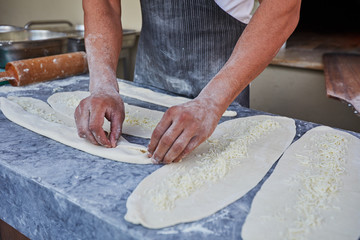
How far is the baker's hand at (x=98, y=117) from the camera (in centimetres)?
108

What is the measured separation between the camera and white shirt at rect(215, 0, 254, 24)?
5.08ft

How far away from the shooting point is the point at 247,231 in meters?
0.73

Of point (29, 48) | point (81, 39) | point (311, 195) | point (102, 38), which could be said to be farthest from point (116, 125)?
point (81, 39)

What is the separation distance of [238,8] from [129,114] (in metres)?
0.75

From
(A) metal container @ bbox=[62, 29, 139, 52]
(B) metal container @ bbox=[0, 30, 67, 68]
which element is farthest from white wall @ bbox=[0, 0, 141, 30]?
(B) metal container @ bbox=[0, 30, 67, 68]

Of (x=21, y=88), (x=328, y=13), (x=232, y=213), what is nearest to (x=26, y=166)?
(x=232, y=213)

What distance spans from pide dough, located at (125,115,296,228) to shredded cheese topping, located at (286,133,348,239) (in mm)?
105

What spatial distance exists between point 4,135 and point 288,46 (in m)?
3.08

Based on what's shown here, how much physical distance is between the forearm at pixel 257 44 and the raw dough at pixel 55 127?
36 cm

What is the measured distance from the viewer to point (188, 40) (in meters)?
1.62

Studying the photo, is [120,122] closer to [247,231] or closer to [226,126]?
[226,126]

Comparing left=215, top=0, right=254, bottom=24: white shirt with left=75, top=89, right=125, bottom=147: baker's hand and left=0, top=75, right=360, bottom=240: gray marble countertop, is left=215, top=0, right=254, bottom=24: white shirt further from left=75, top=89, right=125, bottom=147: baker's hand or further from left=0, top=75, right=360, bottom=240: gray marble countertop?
left=0, top=75, right=360, bottom=240: gray marble countertop

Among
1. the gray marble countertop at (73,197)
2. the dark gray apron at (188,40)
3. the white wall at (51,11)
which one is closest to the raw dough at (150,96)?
the dark gray apron at (188,40)

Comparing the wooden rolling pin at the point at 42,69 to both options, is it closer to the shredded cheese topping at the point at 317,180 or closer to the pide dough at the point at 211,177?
the pide dough at the point at 211,177
